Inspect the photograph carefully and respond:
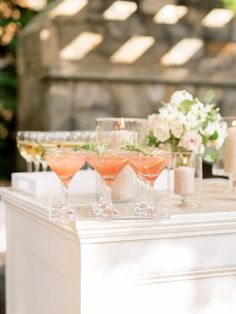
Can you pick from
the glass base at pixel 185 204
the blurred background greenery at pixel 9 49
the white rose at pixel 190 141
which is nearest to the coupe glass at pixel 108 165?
the glass base at pixel 185 204

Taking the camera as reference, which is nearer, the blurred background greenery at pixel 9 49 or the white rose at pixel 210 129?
the white rose at pixel 210 129

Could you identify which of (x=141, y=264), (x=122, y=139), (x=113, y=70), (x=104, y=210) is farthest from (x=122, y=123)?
(x=113, y=70)

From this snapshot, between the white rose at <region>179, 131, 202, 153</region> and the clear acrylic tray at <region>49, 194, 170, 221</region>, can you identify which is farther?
the white rose at <region>179, 131, 202, 153</region>

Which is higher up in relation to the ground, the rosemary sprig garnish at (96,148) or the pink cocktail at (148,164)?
the rosemary sprig garnish at (96,148)

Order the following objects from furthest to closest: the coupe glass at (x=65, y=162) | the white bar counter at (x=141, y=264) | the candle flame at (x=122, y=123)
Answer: the candle flame at (x=122, y=123) → the coupe glass at (x=65, y=162) → the white bar counter at (x=141, y=264)

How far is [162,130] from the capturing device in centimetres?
215

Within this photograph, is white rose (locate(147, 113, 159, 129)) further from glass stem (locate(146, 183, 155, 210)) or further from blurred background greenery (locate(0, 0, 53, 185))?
blurred background greenery (locate(0, 0, 53, 185))

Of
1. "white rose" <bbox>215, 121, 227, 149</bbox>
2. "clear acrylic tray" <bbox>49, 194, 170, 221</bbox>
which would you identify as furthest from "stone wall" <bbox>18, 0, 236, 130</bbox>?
"clear acrylic tray" <bbox>49, 194, 170, 221</bbox>

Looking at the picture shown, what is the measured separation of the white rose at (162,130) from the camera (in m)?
2.15

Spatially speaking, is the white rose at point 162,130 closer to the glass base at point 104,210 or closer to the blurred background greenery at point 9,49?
the glass base at point 104,210

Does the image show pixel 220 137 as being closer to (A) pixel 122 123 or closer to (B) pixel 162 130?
(B) pixel 162 130

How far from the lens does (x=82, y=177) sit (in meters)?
2.24

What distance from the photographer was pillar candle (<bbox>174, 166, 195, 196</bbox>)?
1.96m

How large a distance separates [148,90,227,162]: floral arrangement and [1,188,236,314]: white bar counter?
0.27 metres
